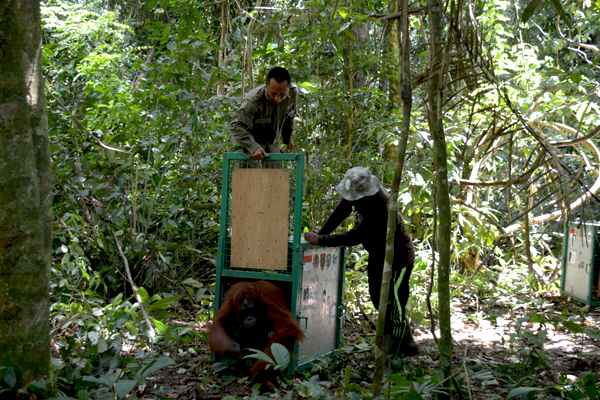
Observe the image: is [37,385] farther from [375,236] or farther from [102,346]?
[375,236]

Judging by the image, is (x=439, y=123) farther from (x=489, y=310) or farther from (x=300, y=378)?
(x=489, y=310)

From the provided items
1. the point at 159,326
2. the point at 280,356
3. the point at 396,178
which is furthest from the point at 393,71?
the point at 280,356

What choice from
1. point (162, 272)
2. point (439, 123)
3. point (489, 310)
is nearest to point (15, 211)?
point (439, 123)

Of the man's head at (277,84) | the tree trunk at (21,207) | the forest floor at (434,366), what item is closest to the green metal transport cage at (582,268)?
the forest floor at (434,366)

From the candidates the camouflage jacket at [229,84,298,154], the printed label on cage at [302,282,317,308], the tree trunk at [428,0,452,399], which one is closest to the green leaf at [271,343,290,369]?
the tree trunk at [428,0,452,399]

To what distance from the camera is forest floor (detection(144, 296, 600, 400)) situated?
2.55 metres

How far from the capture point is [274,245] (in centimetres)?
299

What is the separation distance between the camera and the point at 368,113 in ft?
17.9

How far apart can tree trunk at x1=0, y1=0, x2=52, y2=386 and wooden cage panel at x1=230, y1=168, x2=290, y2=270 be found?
1263 mm

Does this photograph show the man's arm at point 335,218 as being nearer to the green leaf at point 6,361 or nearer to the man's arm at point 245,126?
the man's arm at point 245,126

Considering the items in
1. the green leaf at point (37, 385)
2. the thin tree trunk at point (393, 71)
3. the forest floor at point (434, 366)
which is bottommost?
the forest floor at point (434, 366)

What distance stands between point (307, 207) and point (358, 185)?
1689 mm

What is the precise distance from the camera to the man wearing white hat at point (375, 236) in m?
3.24

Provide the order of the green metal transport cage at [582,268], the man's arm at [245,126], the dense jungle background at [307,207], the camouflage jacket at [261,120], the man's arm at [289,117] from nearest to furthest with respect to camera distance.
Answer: the dense jungle background at [307,207] < the man's arm at [245,126] < the camouflage jacket at [261,120] < the man's arm at [289,117] < the green metal transport cage at [582,268]
